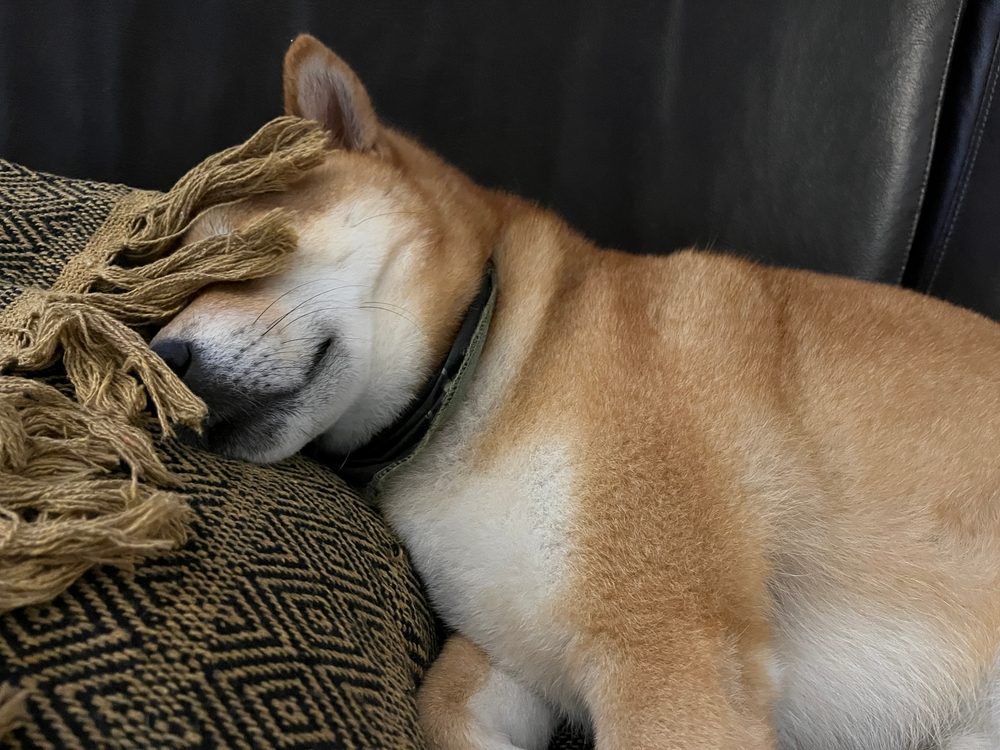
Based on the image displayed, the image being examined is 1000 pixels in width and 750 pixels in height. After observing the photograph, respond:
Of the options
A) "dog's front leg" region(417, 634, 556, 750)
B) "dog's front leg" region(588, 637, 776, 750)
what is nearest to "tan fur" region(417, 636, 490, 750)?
"dog's front leg" region(417, 634, 556, 750)

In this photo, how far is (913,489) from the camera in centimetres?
103

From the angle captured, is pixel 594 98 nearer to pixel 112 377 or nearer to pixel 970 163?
pixel 970 163

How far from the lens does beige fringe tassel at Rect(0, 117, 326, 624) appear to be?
630mm

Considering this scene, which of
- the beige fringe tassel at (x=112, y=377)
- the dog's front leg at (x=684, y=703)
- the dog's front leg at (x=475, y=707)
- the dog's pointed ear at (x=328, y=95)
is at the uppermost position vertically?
the dog's pointed ear at (x=328, y=95)

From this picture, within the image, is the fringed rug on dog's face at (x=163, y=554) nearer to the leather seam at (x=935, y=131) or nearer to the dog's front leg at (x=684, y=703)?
the dog's front leg at (x=684, y=703)

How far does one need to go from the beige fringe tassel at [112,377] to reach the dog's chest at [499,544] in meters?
0.38

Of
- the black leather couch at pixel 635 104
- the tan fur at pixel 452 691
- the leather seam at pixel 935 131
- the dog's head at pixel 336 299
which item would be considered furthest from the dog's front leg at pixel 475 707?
the leather seam at pixel 935 131

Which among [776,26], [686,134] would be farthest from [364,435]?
[776,26]

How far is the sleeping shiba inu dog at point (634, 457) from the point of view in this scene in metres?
0.93

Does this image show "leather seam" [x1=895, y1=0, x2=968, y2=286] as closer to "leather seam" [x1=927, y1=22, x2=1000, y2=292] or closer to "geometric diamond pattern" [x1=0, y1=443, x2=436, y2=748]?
"leather seam" [x1=927, y1=22, x2=1000, y2=292]

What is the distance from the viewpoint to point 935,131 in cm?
148

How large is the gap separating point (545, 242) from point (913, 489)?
0.68 metres

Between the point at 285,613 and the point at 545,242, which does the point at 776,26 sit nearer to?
the point at 545,242

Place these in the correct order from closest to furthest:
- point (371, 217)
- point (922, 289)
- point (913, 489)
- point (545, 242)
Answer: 1. point (913, 489)
2. point (371, 217)
3. point (545, 242)
4. point (922, 289)
